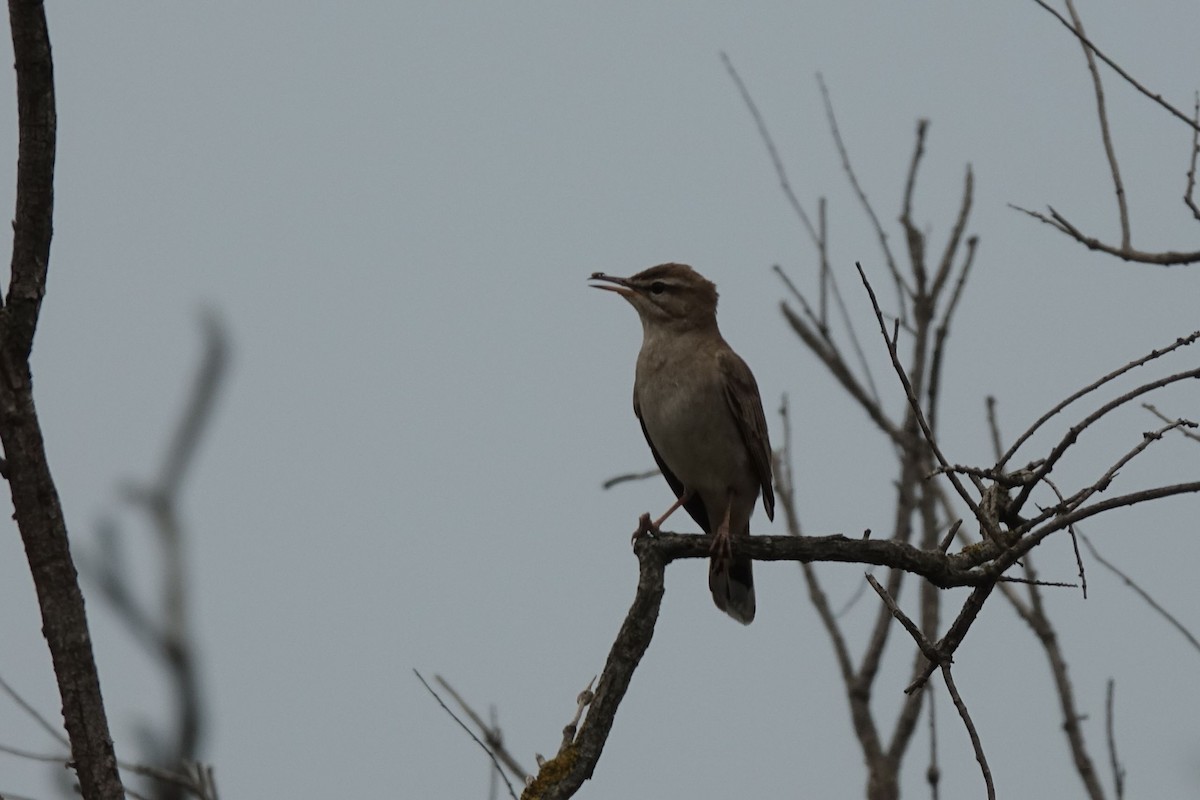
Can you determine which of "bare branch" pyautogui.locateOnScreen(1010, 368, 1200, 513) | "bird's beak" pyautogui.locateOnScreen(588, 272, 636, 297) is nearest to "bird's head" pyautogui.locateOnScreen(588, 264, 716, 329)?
"bird's beak" pyautogui.locateOnScreen(588, 272, 636, 297)

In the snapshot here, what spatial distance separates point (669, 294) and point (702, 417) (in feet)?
2.70

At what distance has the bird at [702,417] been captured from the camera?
23.6ft

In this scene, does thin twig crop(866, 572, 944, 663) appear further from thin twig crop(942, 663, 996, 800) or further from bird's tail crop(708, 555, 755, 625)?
bird's tail crop(708, 555, 755, 625)

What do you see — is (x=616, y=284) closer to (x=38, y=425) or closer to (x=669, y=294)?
(x=669, y=294)

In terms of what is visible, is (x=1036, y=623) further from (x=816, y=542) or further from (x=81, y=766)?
(x=81, y=766)

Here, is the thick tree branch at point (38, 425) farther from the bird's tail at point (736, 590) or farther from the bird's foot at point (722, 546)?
the bird's tail at point (736, 590)

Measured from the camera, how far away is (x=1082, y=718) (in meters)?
6.64

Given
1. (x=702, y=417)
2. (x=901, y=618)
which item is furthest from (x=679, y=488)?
(x=901, y=618)

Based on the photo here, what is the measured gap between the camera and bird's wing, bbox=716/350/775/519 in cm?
721

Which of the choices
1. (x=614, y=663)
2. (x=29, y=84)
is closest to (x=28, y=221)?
(x=29, y=84)

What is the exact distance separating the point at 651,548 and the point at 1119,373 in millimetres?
1601

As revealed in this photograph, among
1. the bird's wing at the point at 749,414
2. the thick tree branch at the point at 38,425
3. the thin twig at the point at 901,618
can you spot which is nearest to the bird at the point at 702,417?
the bird's wing at the point at 749,414

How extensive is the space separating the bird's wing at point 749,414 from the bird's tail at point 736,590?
329mm

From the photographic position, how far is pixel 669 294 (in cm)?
762
